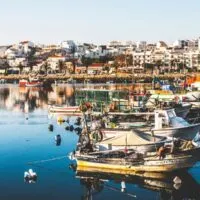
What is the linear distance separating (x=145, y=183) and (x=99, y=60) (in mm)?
112958

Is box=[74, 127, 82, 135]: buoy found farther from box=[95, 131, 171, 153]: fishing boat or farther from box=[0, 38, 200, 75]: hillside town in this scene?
box=[0, 38, 200, 75]: hillside town

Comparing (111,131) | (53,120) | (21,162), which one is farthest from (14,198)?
(53,120)

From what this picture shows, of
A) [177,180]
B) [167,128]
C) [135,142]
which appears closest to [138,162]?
[135,142]

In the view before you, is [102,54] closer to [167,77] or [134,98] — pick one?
[167,77]

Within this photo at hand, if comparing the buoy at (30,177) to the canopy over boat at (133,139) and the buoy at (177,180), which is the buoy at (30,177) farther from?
the buoy at (177,180)

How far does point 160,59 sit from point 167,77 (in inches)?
1105

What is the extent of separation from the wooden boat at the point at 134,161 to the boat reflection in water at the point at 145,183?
8.8 inches

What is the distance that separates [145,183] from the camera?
19.8 metres

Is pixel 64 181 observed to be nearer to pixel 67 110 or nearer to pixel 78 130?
pixel 78 130

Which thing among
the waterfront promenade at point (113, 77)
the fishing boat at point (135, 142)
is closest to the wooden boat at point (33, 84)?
the waterfront promenade at point (113, 77)

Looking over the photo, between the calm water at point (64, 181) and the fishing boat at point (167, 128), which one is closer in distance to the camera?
the calm water at point (64, 181)

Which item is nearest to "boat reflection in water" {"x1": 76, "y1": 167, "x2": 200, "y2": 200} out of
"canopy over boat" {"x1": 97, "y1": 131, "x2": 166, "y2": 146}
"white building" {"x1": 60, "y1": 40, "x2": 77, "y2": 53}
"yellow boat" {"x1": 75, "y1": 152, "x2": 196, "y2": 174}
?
"yellow boat" {"x1": 75, "y1": 152, "x2": 196, "y2": 174}

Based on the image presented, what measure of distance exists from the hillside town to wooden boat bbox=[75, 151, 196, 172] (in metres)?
83.7

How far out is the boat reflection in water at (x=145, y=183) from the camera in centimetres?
1872
